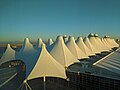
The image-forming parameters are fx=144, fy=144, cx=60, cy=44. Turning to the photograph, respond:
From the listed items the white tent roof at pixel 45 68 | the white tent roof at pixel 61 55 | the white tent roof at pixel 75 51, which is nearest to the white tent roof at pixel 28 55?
the white tent roof at pixel 45 68

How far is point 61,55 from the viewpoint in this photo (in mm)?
18922

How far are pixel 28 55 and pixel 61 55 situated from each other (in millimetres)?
4230

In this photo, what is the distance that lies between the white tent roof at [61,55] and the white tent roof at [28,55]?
107 inches

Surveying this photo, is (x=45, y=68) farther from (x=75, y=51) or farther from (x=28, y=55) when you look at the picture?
(x=75, y=51)

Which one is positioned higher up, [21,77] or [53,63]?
[53,63]

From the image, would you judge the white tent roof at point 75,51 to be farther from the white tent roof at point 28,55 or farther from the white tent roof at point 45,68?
the white tent roof at point 45,68

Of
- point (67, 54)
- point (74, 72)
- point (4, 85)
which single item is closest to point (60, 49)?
point (67, 54)

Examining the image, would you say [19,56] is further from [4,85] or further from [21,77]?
[4,85]

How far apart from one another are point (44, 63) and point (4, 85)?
5.66m

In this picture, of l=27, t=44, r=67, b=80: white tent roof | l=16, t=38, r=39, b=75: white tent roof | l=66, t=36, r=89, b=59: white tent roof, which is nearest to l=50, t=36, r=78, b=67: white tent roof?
l=66, t=36, r=89, b=59: white tent roof

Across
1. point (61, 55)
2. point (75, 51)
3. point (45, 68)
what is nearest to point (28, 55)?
point (61, 55)

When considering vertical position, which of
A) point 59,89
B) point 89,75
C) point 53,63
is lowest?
point 59,89

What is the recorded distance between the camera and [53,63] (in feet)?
48.0

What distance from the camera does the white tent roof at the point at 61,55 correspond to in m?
18.3
